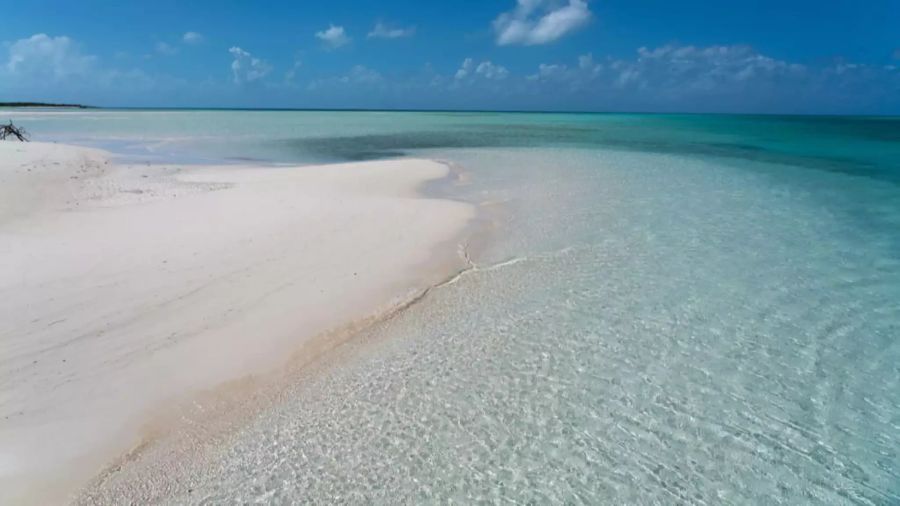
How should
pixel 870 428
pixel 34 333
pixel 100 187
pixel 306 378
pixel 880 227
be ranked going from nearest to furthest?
pixel 870 428 → pixel 306 378 → pixel 34 333 → pixel 880 227 → pixel 100 187

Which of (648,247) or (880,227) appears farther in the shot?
(880,227)

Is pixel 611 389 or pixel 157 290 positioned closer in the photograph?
pixel 611 389

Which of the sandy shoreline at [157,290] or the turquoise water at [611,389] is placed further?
the sandy shoreline at [157,290]

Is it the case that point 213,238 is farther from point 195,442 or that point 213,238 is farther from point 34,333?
point 195,442

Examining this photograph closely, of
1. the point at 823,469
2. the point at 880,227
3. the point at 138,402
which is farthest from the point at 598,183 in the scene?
the point at 138,402

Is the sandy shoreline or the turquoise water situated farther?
the sandy shoreline

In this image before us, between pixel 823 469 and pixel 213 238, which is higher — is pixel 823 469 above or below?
below

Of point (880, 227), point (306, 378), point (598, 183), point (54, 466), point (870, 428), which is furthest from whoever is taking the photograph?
point (598, 183)

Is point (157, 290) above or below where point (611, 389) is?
above
